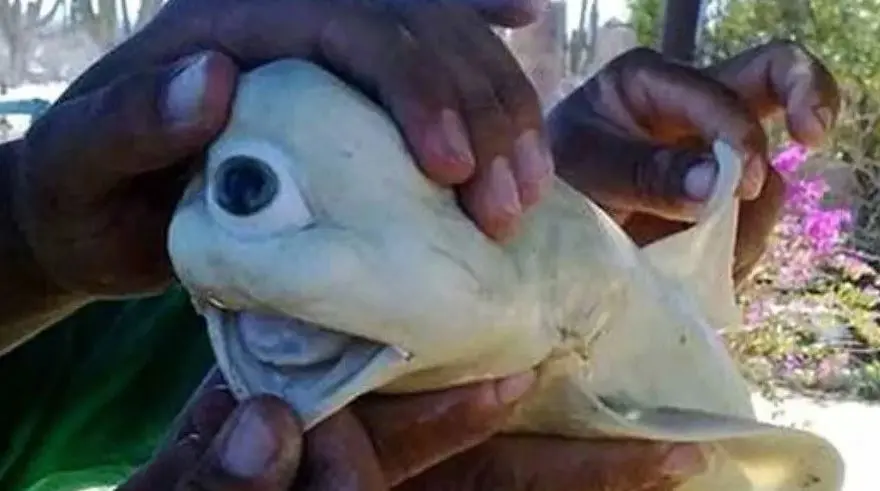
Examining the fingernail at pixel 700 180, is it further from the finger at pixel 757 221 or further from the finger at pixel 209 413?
the finger at pixel 209 413

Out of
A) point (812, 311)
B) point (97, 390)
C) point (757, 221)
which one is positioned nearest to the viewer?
point (757, 221)

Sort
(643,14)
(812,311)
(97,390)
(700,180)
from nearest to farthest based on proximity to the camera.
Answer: (700,180)
(97,390)
(812,311)
(643,14)

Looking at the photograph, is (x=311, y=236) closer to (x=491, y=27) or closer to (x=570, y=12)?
(x=491, y=27)

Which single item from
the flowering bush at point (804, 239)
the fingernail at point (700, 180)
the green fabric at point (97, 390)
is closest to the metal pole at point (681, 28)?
the green fabric at point (97, 390)

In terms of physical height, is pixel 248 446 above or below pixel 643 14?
above

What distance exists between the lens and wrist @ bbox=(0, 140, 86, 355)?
0.80 metres

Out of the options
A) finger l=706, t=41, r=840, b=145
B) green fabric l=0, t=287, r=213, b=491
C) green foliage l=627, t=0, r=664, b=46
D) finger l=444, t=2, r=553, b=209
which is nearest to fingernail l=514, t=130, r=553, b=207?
finger l=444, t=2, r=553, b=209

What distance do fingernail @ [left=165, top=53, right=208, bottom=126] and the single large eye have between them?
1.2 inches

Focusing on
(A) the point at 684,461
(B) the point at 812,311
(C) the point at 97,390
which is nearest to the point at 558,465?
(A) the point at 684,461

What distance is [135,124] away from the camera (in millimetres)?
622

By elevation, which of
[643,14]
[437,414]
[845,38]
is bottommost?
[845,38]

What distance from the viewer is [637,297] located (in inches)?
25.1

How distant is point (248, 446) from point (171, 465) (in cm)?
6

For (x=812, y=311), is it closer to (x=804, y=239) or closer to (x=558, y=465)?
(x=804, y=239)
